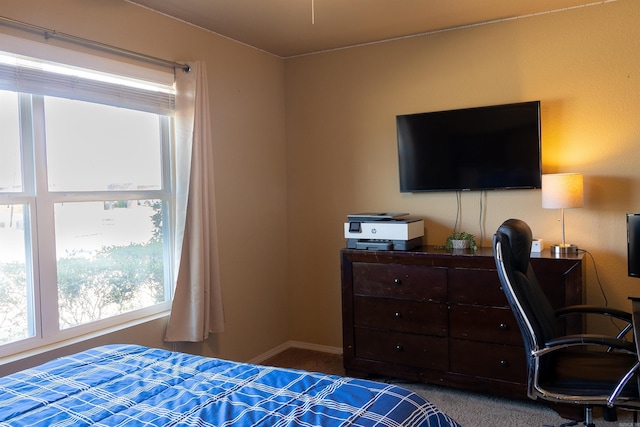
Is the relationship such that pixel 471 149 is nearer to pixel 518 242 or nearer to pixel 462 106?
pixel 462 106

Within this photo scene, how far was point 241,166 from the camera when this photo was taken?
3.79m

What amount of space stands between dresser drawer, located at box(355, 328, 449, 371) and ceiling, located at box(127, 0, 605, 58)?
2095mm

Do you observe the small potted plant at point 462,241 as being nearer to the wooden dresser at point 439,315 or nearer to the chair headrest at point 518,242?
the wooden dresser at point 439,315

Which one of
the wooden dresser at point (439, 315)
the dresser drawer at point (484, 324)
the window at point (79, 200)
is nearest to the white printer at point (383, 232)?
Result: the wooden dresser at point (439, 315)

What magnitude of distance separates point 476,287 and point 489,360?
1.49 ft

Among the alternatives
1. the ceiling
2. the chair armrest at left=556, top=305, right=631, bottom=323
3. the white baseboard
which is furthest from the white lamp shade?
the white baseboard

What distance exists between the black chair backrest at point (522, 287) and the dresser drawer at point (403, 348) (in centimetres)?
98

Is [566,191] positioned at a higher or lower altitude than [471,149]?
lower

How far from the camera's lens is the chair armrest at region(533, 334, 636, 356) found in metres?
2.01

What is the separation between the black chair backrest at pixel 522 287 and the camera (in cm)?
217

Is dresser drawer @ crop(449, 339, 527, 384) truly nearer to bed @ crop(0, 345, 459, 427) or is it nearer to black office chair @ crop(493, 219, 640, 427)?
black office chair @ crop(493, 219, 640, 427)

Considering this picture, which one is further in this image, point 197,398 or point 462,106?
point 462,106

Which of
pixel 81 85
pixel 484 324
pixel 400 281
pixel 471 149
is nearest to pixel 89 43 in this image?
pixel 81 85

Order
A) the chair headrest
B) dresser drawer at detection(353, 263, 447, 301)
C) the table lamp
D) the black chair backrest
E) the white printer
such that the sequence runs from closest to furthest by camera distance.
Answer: the black chair backrest, the chair headrest, the table lamp, dresser drawer at detection(353, 263, 447, 301), the white printer
